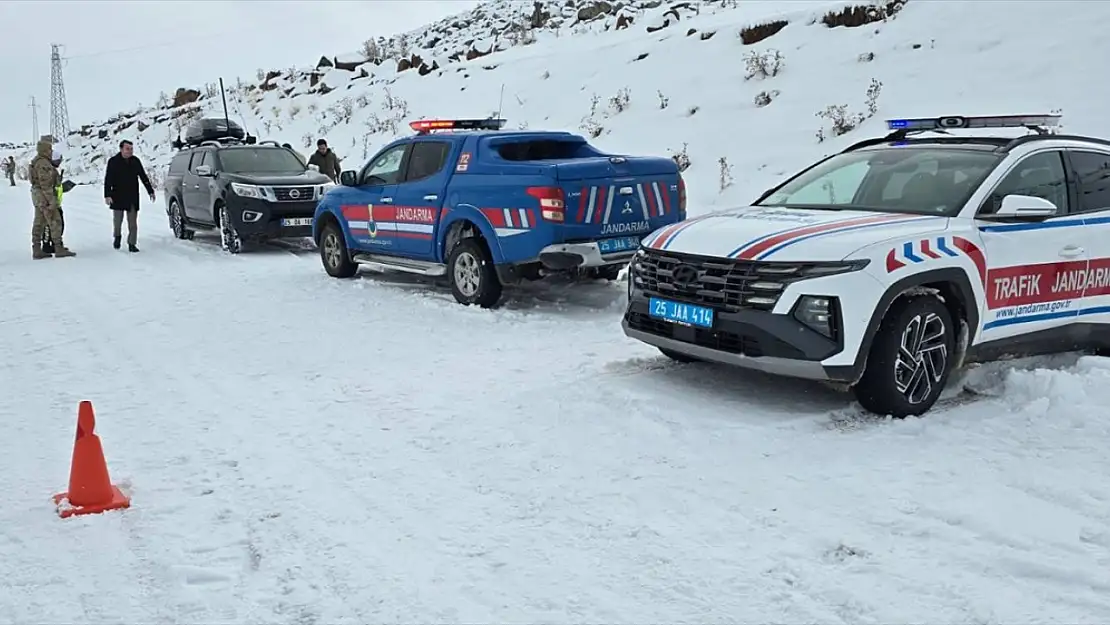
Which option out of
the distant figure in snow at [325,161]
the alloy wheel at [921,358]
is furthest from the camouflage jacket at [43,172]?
the alloy wheel at [921,358]

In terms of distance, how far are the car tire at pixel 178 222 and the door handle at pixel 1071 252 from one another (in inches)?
548

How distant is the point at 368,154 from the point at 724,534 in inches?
A: 896

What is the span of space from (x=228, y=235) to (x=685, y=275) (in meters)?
10.4

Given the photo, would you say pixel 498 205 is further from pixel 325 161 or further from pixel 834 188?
pixel 325 161

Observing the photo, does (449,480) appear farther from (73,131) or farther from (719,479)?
(73,131)

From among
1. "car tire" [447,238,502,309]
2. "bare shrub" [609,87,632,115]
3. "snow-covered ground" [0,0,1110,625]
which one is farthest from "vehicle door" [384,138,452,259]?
"bare shrub" [609,87,632,115]

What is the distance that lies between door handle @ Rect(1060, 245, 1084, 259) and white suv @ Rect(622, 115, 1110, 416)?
14 mm

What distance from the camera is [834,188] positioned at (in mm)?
6879

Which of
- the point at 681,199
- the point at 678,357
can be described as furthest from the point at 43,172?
the point at 678,357

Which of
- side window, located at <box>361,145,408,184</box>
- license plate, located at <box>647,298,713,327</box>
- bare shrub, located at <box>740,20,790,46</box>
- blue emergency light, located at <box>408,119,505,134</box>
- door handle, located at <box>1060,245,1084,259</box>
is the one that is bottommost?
license plate, located at <box>647,298,713,327</box>

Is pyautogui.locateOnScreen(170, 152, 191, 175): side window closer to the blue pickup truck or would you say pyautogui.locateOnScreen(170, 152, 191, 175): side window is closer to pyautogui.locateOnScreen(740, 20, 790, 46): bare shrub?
the blue pickup truck

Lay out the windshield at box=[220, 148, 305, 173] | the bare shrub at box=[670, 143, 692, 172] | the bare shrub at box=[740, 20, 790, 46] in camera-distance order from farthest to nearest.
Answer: the bare shrub at box=[740, 20, 790, 46]
the bare shrub at box=[670, 143, 692, 172]
the windshield at box=[220, 148, 305, 173]

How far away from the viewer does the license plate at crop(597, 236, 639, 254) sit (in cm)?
884

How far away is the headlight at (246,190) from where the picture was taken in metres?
14.2
